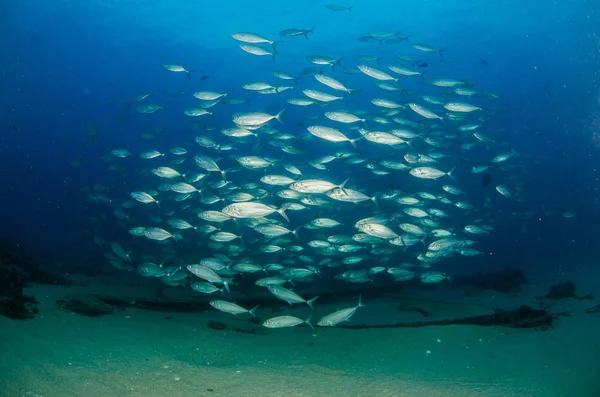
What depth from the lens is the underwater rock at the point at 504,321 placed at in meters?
9.60

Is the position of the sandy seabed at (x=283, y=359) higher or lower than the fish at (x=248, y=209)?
lower

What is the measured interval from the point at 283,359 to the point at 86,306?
5487 millimetres

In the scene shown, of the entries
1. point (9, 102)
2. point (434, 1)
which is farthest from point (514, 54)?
point (9, 102)

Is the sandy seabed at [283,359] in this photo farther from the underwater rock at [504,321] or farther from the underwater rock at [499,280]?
the underwater rock at [499,280]

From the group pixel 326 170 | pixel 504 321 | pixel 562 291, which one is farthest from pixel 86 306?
pixel 562 291

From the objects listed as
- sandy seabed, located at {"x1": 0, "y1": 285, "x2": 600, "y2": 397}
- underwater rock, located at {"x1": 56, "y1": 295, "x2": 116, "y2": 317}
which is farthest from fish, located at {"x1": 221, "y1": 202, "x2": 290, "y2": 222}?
underwater rock, located at {"x1": 56, "y1": 295, "x2": 116, "y2": 317}

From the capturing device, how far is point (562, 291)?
13.6 meters

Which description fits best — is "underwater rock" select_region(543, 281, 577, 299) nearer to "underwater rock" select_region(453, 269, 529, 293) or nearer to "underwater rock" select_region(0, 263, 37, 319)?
"underwater rock" select_region(453, 269, 529, 293)

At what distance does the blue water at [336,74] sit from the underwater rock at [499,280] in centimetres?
355

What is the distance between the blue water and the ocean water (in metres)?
0.15

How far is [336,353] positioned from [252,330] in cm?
255

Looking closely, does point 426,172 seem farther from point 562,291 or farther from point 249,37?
point 562,291

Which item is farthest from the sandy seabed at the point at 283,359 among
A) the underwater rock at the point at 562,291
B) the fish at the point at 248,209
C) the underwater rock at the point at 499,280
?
the underwater rock at the point at 499,280

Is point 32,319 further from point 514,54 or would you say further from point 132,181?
point 514,54
